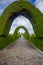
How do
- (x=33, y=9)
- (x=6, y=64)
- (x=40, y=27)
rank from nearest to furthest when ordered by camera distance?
(x=6, y=64) < (x=40, y=27) < (x=33, y=9)

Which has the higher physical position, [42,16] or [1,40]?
[42,16]

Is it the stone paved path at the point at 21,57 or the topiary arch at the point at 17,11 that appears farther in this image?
the topiary arch at the point at 17,11

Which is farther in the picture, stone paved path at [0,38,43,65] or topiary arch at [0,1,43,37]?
topiary arch at [0,1,43,37]

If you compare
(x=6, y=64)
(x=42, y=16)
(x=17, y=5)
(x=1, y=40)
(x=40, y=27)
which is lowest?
(x=6, y=64)

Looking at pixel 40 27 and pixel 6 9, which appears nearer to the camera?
pixel 40 27

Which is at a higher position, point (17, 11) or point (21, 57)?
point (17, 11)

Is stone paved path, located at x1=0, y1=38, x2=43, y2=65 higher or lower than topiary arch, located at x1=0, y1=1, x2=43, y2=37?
lower

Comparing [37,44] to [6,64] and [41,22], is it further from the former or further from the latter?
[6,64]

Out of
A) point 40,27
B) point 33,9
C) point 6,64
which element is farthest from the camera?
point 33,9

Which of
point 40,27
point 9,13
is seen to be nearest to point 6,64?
point 40,27

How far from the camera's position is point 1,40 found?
1422 cm

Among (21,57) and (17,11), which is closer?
(21,57)

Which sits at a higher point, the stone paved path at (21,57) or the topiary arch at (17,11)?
the topiary arch at (17,11)

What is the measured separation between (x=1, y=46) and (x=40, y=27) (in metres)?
3.85
